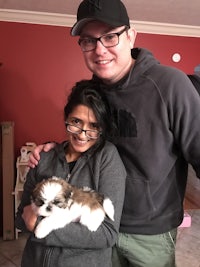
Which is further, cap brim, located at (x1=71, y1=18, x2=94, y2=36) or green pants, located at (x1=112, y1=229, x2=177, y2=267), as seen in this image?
green pants, located at (x1=112, y1=229, x2=177, y2=267)

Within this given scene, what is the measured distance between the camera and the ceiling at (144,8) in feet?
7.90

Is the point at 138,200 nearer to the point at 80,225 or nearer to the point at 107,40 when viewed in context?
the point at 80,225

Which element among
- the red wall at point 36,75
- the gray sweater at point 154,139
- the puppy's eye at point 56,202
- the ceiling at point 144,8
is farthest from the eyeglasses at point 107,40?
the red wall at point 36,75

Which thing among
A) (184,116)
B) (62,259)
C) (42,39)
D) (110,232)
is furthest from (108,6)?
(42,39)

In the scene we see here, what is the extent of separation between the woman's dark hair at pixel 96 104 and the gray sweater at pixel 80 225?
57 millimetres

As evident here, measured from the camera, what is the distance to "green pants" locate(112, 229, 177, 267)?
3.77 ft

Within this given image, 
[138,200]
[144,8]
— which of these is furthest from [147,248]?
[144,8]

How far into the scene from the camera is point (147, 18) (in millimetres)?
2896

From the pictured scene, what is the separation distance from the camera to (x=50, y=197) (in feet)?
3.35

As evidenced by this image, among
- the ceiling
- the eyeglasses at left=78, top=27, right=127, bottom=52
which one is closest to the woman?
the eyeglasses at left=78, top=27, right=127, bottom=52

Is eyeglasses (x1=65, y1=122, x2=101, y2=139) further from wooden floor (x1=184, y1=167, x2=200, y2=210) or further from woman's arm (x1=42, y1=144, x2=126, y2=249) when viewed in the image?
wooden floor (x1=184, y1=167, x2=200, y2=210)

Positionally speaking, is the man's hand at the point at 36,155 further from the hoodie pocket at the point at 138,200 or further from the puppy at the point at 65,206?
the hoodie pocket at the point at 138,200

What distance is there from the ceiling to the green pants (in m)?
1.98

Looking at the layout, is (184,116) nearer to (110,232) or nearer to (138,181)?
(138,181)
